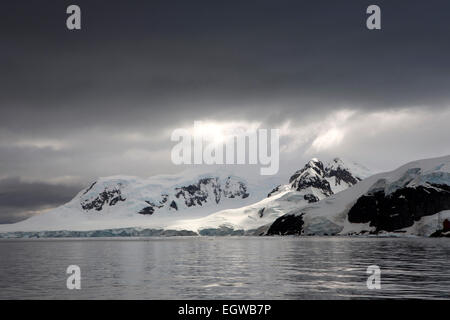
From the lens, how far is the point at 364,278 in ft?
159

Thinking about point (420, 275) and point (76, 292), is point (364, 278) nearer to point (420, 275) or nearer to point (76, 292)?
point (420, 275)

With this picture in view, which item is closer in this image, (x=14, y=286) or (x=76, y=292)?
(x=76, y=292)

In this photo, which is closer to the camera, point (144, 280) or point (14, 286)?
point (14, 286)
